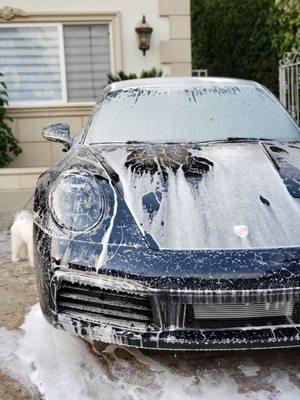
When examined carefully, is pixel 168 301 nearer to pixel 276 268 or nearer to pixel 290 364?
pixel 276 268

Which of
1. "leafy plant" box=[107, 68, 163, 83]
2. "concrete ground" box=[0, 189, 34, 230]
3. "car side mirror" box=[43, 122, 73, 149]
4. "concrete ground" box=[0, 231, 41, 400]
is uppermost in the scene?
"leafy plant" box=[107, 68, 163, 83]

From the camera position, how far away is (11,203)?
5.50 metres

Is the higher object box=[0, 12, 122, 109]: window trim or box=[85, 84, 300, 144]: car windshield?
box=[0, 12, 122, 109]: window trim

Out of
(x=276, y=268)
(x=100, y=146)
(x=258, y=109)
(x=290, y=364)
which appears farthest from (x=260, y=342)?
(x=258, y=109)

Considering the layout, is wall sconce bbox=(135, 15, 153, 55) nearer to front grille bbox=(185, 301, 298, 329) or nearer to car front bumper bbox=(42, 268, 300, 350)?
car front bumper bbox=(42, 268, 300, 350)

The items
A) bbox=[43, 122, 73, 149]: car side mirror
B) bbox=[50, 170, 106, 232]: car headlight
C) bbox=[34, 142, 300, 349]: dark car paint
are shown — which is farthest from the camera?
bbox=[43, 122, 73, 149]: car side mirror

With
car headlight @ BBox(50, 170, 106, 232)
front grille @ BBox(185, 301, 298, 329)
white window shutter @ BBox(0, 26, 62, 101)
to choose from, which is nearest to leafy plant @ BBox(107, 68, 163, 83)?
white window shutter @ BBox(0, 26, 62, 101)

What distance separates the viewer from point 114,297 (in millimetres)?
1778

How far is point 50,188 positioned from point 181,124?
1012mm

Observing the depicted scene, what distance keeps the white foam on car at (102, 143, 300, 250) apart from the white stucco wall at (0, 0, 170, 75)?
550 centimetres

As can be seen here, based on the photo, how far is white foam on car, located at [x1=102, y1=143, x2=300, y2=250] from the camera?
1809 millimetres

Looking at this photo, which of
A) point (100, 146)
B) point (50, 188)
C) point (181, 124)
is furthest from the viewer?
point (181, 124)

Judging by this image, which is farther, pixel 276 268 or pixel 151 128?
pixel 151 128

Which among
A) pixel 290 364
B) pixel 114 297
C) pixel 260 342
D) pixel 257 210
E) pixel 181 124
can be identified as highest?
pixel 181 124
